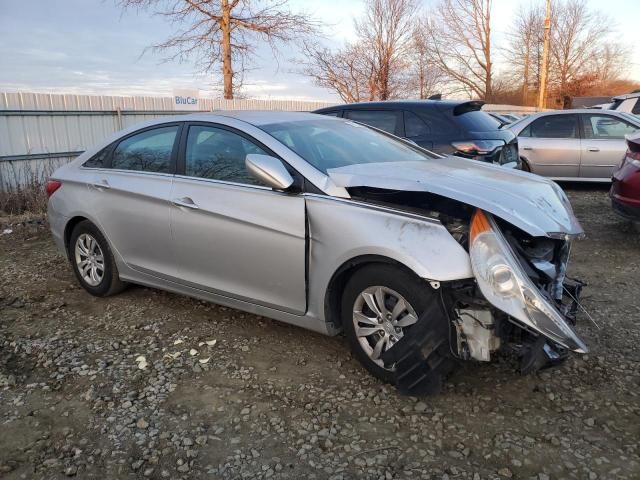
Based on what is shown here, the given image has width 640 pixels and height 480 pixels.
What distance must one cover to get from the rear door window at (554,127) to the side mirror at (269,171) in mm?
7930

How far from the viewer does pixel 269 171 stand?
327 cm

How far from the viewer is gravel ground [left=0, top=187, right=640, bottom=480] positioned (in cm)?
256

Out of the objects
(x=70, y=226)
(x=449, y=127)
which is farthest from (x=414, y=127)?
(x=70, y=226)

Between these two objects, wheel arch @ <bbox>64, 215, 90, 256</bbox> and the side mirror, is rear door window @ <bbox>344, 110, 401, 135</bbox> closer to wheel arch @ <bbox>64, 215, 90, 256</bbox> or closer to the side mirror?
wheel arch @ <bbox>64, 215, 90, 256</bbox>

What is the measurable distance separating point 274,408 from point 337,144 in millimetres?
1861

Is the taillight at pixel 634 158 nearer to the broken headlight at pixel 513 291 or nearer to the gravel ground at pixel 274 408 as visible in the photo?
the gravel ground at pixel 274 408

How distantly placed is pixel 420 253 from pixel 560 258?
Answer: 3.10 feet

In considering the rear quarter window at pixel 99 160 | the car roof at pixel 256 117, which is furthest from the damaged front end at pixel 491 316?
the rear quarter window at pixel 99 160

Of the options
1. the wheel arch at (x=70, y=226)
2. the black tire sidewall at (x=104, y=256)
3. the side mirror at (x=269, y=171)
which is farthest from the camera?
the wheel arch at (x=70, y=226)

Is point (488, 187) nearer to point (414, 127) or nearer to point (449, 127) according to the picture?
point (449, 127)

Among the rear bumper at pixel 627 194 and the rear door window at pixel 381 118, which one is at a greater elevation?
the rear door window at pixel 381 118

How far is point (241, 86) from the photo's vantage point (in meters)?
20.5

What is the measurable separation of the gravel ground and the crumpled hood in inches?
37.5

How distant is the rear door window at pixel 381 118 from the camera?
7012 millimetres
